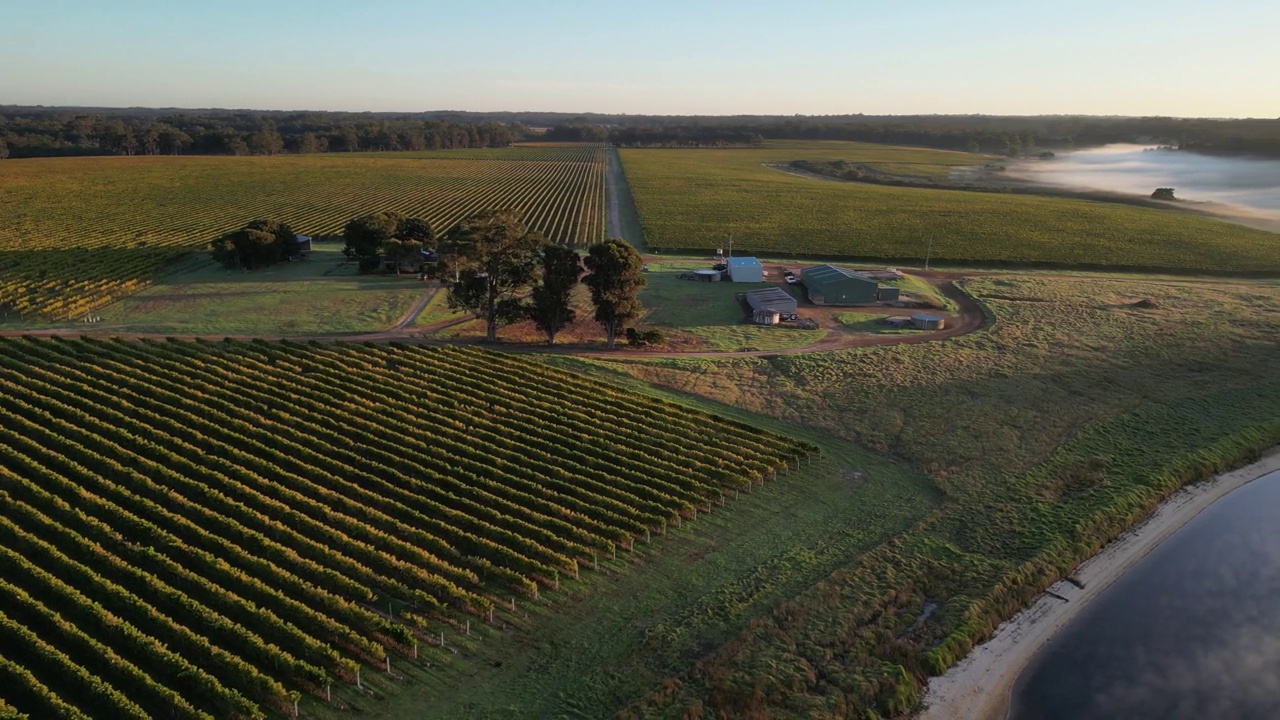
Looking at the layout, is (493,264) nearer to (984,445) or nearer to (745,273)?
(745,273)

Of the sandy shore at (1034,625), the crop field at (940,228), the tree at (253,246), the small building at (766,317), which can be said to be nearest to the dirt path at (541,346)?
the small building at (766,317)

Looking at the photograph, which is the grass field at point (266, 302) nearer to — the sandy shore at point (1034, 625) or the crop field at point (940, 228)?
the crop field at point (940, 228)

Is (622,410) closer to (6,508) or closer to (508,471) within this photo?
(508,471)

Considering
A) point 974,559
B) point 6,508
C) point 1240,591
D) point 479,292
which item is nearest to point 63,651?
point 6,508

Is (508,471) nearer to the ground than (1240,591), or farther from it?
farther from it

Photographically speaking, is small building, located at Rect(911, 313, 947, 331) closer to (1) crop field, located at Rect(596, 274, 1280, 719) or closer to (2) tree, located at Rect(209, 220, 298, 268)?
(1) crop field, located at Rect(596, 274, 1280, 719)
